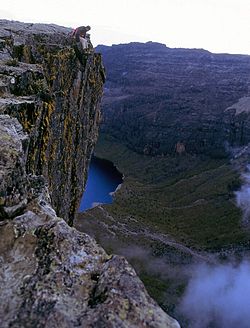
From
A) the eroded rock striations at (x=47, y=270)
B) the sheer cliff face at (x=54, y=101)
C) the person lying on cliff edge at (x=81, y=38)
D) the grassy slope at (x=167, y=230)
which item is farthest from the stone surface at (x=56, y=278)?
the grassy slope at (x=167, y=230)

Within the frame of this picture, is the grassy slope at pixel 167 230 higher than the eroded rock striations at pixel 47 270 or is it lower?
lower

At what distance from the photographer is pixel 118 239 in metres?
145

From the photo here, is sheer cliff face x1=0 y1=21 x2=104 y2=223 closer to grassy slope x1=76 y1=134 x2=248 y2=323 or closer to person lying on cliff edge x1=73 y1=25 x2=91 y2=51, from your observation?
person lying on cliff edge x1=73 y1=25 x2=91 y2=51

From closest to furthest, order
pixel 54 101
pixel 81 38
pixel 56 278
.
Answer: pixel 56 278 < pixel 54 101 < pixel 81 38

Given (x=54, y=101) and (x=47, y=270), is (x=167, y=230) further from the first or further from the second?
(x=47, y=270)

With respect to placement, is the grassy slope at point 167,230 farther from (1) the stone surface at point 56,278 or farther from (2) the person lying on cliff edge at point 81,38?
(1) the stone surface at point 56,278

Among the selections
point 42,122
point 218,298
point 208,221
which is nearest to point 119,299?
point 42,122

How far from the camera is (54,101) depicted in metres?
32.4

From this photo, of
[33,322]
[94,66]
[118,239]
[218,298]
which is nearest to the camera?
[33,322]

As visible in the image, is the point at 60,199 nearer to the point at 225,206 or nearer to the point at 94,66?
the point at 94,66

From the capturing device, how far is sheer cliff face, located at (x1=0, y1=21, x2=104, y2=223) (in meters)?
23.6

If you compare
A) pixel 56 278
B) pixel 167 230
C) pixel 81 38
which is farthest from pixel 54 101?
pixel 167 230

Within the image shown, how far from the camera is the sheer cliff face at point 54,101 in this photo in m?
23.6

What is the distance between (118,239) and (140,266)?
2104cm
